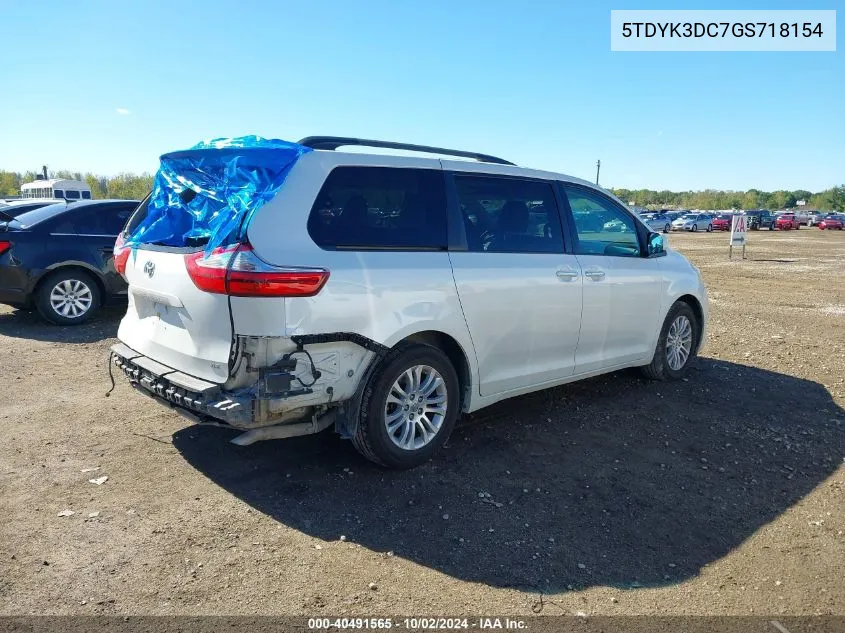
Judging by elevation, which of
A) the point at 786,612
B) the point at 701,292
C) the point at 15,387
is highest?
the point at 701,292

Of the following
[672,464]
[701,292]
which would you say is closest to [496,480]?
[672,464]

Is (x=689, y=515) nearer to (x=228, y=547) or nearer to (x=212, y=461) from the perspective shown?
(x=228, y=547)

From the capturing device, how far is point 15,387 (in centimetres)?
583

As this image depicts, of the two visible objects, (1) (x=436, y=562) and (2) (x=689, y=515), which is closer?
(1) (x=436, y=562)

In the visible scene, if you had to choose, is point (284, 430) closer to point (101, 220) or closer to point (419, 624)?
point (419, 624)

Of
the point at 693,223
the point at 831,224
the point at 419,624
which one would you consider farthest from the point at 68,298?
the point at 831,224

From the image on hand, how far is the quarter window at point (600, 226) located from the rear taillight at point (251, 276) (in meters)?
2.44

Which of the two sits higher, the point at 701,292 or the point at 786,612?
the point at 701,292

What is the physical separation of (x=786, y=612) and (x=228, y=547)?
2.63m

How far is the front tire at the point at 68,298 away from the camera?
330 inches

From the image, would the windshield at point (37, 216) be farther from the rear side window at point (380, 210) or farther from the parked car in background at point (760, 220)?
the parked car in background at point (760, 220)

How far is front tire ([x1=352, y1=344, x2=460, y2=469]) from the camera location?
150 inches

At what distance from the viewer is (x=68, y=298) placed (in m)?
8.54

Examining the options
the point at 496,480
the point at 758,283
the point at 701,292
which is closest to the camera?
the point at 496,480
